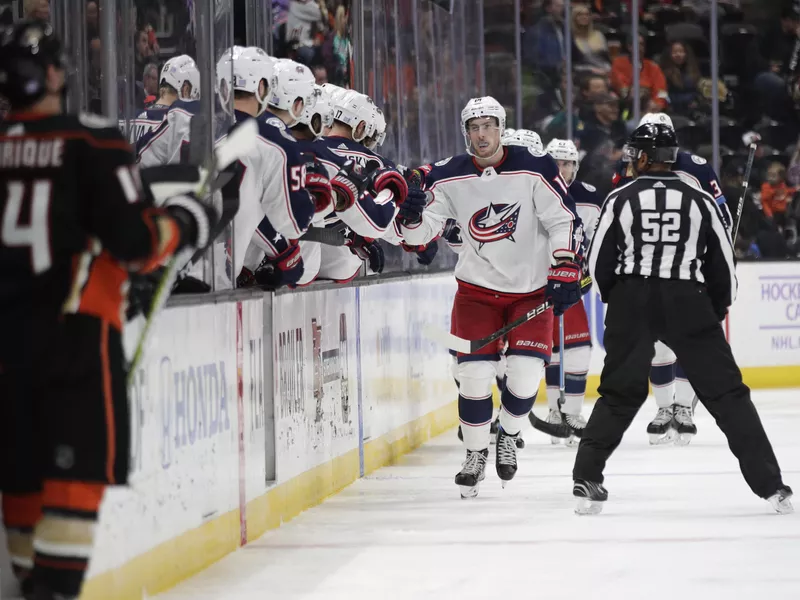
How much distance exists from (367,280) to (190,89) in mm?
1998

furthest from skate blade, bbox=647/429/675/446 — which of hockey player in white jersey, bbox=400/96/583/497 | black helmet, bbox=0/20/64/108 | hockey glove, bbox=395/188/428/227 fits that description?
black helmet, bbox=0/20/64/108

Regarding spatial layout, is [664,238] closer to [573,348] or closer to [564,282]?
[564,282]

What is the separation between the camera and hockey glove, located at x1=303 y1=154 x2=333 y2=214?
4.54 metres

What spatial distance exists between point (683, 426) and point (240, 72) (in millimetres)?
3399

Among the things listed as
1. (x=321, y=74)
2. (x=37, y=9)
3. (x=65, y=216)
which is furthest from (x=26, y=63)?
(x=321, y=74)

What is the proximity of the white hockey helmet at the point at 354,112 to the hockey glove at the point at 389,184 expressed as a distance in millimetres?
301

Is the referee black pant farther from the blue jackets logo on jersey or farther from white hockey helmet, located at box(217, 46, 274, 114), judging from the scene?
white hockey helmet, located at box(217, 46, 274, 114)

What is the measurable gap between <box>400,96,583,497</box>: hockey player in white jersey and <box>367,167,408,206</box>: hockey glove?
14 cm

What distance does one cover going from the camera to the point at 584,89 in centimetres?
1141

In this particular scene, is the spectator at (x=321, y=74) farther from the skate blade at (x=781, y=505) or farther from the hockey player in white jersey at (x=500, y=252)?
the skate blade at (x=781, y=505)

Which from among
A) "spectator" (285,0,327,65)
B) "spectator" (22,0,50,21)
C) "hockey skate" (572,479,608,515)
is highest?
"spectator" (285,0,327,65)

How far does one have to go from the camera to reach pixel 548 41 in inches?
440

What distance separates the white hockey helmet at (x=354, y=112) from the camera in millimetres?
5480

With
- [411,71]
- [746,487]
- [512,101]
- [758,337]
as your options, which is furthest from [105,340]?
[512,101]
